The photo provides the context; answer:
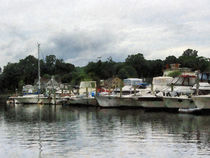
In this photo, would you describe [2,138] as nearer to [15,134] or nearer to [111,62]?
[15,134]

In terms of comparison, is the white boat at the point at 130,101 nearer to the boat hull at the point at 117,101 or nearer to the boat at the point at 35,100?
the boat hull at the point at 117,101

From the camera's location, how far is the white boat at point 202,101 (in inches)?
1964

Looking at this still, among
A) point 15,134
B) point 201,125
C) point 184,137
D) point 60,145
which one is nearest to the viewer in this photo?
point 60,145

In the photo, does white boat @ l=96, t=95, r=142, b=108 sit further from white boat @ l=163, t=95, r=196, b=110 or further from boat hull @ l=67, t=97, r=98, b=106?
white boat @ l=163, t=95, r=196, b=110

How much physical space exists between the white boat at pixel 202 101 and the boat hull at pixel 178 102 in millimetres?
3489

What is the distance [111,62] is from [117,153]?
15062 centimetres

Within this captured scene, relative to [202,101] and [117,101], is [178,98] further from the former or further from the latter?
[117,101]

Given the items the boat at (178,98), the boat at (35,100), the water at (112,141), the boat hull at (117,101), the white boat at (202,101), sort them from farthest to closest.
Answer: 1. the boat at (35,100)
2. the boat hull at (117,101)
3. the boat at (178,98)
4. the white boat at (202,101)
5. the water at (112,141)

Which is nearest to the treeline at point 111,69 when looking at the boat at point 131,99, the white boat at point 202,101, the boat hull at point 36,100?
the boat hull at point 36,100

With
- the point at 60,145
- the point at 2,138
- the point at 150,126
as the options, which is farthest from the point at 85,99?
the point at 60,145

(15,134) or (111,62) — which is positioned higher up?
(111,62)

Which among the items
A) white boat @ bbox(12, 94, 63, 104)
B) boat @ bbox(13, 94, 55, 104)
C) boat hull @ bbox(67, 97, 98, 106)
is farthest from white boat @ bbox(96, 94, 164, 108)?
boat @ bbox(13, 94, 55, 104)

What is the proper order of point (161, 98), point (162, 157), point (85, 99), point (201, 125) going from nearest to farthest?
point (162, 157)
point (201, 125)
point (161, 98)
point (85, 99)

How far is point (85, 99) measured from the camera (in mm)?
78688
